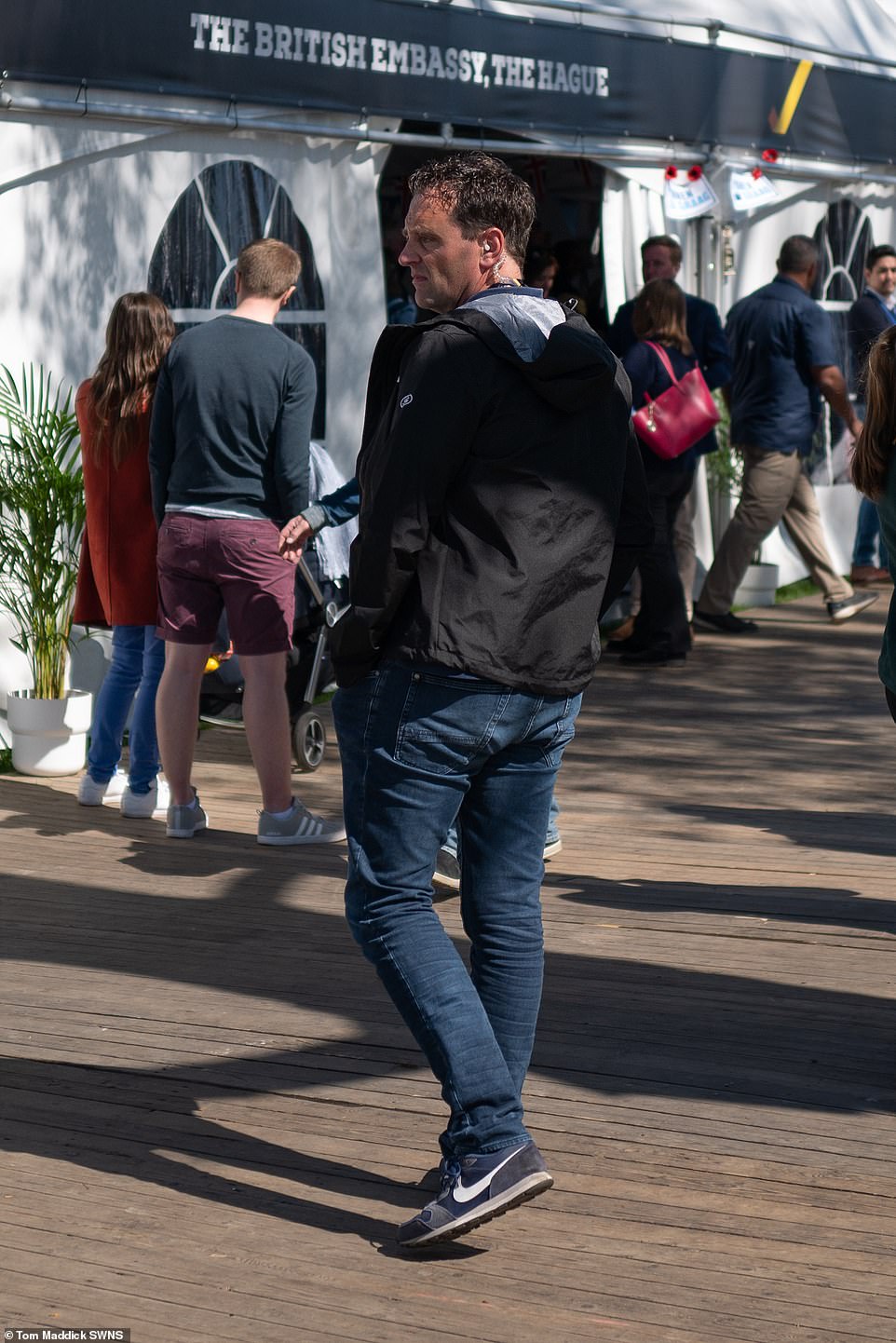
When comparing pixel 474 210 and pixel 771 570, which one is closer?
pixel 474 210

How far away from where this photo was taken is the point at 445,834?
126 inches

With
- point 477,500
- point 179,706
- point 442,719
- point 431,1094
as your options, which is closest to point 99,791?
point 179,706

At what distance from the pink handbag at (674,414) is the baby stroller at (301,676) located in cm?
256

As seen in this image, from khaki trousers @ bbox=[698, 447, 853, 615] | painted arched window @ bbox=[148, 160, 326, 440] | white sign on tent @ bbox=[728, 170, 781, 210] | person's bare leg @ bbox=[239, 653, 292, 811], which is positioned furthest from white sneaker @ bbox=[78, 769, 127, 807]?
white sign on tent @ bbox=[728, 170, 781, 210]

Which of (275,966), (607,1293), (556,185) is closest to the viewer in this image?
(607,1293)

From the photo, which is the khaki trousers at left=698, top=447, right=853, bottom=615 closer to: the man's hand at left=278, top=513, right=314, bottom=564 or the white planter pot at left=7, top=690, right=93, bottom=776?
the white planter pot at left=7, top=690, right=93, bottom=776

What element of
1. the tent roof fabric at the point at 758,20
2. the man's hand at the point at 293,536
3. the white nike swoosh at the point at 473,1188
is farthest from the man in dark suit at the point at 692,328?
the white nike swoosh at the point at 473,1188

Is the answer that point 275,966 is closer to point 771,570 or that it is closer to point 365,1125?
point 365,1125

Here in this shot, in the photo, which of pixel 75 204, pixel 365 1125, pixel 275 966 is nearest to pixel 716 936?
pixel 275 966

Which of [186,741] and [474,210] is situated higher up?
[474,210]

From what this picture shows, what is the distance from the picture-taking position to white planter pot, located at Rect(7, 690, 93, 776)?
7352 mm

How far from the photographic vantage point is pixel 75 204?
7754mm

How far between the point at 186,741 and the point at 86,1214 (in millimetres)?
2886

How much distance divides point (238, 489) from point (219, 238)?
286cm
